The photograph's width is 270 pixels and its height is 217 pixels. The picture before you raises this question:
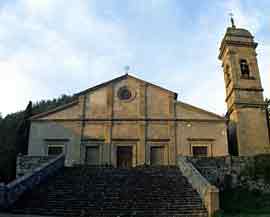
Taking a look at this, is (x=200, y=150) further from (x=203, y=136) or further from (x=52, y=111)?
(x=52, y=111)

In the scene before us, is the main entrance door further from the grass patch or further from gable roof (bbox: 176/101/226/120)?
the grass patch

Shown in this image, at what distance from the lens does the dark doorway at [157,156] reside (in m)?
22.9

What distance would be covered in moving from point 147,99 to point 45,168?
1087cm

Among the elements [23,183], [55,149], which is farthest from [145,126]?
[23,183]

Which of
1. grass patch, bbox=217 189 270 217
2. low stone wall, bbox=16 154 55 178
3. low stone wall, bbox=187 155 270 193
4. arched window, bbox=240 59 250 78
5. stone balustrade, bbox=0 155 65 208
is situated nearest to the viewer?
stone balustrade, bbox=0 155 65 208

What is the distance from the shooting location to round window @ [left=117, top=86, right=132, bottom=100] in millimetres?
24812

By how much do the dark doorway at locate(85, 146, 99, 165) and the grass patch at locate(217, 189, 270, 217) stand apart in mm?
9786

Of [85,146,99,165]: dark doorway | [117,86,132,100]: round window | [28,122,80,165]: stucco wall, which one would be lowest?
[85,146,99,165]: dark doorway

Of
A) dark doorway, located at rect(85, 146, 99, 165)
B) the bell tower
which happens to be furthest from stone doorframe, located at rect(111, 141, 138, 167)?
the bell tower

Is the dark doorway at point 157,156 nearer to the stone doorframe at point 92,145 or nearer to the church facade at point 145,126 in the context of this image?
the church facade at point 145,126

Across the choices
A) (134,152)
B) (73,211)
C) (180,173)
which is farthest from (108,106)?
(73,211)

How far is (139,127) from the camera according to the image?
2361cm

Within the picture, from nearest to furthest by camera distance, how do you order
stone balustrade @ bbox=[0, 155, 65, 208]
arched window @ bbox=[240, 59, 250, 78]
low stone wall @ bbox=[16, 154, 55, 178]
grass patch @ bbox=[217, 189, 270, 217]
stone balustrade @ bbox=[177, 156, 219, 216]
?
stone balustrade @ bbox=[177, 156, 219, 216], stone balustrade @ bbox=[0, 155, 65, 208], grass patch @ bbox=[217, 189, 270, 217], low stone wall @ bbox=[16, 154, 55, 178], arched window @ bbox=[240, 59, 250, 78]

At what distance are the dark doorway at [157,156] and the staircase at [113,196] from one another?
5747 millimetres
